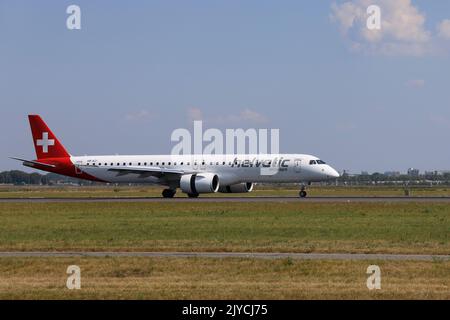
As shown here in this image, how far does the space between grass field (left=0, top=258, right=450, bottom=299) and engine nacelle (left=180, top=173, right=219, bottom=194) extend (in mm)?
42180

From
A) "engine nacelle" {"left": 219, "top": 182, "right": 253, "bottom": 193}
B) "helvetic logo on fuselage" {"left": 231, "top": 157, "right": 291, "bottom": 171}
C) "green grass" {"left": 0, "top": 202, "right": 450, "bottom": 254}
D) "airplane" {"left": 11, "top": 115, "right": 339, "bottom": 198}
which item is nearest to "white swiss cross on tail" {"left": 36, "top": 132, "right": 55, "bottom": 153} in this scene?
"airplane" {"left": 11, "top": 115, "right": 339, "bottom": 198}

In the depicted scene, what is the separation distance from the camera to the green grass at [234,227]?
2753 cm

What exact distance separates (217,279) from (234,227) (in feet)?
50.8

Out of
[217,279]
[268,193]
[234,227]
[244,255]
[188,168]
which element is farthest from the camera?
[268,193]

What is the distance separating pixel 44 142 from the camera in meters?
76.2

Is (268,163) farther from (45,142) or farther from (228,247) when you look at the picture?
(228,247)

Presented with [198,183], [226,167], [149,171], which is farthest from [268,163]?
[149,171]

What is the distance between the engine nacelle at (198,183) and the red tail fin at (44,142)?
14333 millimetres

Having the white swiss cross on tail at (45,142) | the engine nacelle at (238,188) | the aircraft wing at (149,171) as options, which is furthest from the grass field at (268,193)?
the white swiss cross on tail at (45,142)

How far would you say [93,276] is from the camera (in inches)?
817

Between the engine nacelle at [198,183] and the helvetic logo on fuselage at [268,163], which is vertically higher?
the helvetic logo on fuselage at [268,163]

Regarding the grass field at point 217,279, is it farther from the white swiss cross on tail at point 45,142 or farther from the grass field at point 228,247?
the white swiss cross on tail at point 45,142
